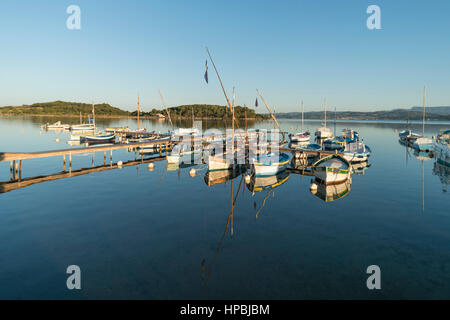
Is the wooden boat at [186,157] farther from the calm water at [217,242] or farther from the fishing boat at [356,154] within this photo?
the fishing boat at [356,154]

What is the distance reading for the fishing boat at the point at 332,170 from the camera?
26.9 metres

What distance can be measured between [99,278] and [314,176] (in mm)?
27024

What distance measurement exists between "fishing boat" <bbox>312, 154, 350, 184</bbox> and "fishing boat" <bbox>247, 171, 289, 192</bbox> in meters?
4.33

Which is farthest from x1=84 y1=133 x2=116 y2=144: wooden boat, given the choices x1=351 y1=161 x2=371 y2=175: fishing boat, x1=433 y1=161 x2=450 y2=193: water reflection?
x1=433 y1=161 x2=450 y2=193: water reflection

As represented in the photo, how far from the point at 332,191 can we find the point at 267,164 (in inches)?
297

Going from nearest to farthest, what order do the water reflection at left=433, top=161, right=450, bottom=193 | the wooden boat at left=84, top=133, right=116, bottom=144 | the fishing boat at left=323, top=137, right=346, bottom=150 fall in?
the water reflection at left=433, top=161, right=450, bottom=193 → the fishing boat at left=323, top=137, right=346, bottom=150 → the wooden boat at left=84, top=133, right=116, bottom=144

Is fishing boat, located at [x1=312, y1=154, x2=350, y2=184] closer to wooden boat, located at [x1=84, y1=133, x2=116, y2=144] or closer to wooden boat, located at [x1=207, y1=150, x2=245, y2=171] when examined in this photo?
wooden boat, located at [x1=207, y1=150, x2=245, y2=171]

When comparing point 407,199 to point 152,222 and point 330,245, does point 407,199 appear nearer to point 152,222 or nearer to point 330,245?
point 330,245

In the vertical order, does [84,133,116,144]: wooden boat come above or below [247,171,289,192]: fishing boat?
above

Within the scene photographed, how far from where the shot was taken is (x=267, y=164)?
94.0ft

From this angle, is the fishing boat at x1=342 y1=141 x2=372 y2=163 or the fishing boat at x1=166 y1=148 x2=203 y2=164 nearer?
the fishing boat at x1=166 y1=148 x2=203 y2=164

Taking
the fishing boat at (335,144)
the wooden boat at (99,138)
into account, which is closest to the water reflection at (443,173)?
the fishing boat at (335,144)

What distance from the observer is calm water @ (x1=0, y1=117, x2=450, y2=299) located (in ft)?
35.5

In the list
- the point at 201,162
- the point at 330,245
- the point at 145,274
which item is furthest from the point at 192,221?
the point at 201,162
